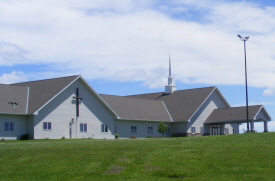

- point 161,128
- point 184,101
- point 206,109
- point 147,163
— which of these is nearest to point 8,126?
point 161,128

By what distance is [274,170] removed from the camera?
57.7ft

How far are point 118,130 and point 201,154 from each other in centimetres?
3077

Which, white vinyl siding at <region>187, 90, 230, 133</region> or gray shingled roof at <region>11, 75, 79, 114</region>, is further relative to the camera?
white vinyl siding at <region>187, 90, 230, 133</region>

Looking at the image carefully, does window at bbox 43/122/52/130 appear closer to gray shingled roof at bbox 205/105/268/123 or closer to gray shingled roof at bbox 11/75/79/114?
gray shingled roof at bbox 11/75/79/114

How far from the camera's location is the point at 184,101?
60.1 meters

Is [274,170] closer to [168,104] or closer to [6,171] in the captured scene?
[6,171]

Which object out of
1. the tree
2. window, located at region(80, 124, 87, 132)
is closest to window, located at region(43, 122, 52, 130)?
window, located at region(80, 124, 87, 132)

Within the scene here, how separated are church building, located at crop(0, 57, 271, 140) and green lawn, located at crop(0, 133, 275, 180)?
710 inches

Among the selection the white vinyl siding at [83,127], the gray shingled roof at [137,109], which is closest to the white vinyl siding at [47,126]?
the white vinyl siding at [83,127]

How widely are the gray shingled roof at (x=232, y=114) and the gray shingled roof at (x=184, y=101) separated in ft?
9.82

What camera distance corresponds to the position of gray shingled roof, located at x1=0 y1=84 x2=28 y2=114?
4144 cm

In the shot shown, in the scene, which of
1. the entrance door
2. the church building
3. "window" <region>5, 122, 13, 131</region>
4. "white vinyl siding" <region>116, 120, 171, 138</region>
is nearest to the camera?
"window" <region>5, 122, 13, 131</region>

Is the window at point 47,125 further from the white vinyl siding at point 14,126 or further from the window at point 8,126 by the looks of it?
the window at point 8,126

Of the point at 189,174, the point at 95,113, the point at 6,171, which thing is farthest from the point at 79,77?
the point at 189,174
